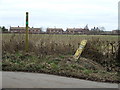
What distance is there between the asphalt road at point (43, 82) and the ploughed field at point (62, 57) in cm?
62

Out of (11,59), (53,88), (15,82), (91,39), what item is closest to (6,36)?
(11,59)

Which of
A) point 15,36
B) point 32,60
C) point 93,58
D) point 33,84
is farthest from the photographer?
point 15,36

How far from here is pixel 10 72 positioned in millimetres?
9633

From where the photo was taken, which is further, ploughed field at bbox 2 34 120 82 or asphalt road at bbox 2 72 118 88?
ploughed field at bbox 2 34 120 82

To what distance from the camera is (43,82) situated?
25.4ft

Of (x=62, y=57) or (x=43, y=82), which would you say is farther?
(x=62, y=57)

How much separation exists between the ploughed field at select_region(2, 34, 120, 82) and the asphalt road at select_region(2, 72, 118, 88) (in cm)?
62

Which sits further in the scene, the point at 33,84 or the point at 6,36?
the point at 6,36

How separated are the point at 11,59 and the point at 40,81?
457 centimetres

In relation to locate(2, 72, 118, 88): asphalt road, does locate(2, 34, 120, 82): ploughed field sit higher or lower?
higher

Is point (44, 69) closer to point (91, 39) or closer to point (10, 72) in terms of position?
point (10, 72)

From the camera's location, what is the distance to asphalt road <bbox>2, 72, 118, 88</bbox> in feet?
24.0

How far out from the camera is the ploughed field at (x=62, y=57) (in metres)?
9.65

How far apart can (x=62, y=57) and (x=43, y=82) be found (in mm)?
4811
